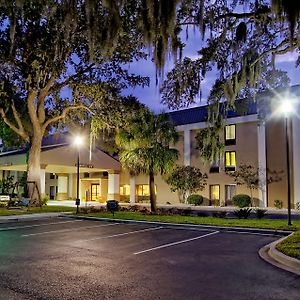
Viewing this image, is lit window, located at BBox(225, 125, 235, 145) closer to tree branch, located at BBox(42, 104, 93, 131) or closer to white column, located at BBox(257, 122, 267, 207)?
white column, located at BBox(257, 122, 267, 207)

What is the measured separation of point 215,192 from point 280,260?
2616 centimetres

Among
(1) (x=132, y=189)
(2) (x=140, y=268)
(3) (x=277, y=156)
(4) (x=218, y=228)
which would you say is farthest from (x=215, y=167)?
(2) (x=140, y=268)

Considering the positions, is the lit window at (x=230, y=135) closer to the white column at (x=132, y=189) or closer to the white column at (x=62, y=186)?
the white column at (x=132, y=189)

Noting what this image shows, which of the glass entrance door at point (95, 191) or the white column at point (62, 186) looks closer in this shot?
the glass entrance door at point (95, 191)

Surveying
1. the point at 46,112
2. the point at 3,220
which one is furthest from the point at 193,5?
the point at 46,112

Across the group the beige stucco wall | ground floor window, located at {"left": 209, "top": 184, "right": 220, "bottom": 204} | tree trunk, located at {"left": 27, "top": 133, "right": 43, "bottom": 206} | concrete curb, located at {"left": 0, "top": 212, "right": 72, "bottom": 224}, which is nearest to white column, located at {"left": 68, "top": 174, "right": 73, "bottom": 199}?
ground floor window, located at {"left": 209, "top": 184, "right": 220, "bottom": 204}

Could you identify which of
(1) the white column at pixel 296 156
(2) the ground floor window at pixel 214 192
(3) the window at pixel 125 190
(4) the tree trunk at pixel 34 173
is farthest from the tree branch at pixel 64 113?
(3) the window at pixel 125 190

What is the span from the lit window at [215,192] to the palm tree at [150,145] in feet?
38.8

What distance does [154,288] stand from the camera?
6.54 meters

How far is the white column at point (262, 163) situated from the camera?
3131 centimetres

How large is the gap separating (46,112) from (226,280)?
2457 cm

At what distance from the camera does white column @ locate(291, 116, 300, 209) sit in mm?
29750

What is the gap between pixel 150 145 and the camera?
23.8m

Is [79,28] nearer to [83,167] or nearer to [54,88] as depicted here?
[54,88]
